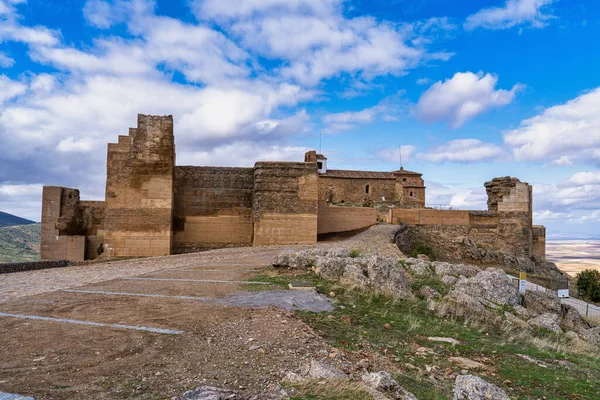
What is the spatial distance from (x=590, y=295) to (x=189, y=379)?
1024 inches

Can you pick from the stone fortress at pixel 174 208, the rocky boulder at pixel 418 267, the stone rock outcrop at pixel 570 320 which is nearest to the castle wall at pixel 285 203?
the stone fortress at pixel 174 208

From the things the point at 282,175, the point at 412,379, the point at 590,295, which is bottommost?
the point at 590,295

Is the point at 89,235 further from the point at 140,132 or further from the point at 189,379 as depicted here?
the point at 189,379

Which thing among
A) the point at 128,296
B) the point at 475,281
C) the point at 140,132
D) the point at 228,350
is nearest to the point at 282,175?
the point at 140,132

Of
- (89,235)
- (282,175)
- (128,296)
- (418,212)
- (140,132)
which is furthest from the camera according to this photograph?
(418,212)

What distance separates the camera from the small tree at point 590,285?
23.2 m

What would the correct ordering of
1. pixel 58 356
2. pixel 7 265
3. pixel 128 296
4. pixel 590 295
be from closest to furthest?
pixel 58 356
pixel 128 296
pixel 7 265
pixel 590 295

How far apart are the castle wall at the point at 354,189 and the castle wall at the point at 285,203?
2894 centimetres

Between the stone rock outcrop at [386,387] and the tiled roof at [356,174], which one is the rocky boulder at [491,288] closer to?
the stone rock outcrop at [386,387]

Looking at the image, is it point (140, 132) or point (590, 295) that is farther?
point (590, 295)

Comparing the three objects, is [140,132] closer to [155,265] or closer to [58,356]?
[155,265]

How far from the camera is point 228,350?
4781mm

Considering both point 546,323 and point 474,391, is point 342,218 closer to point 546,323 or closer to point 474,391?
point 546,323

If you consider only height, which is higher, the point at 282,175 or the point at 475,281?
the point at 282,175
